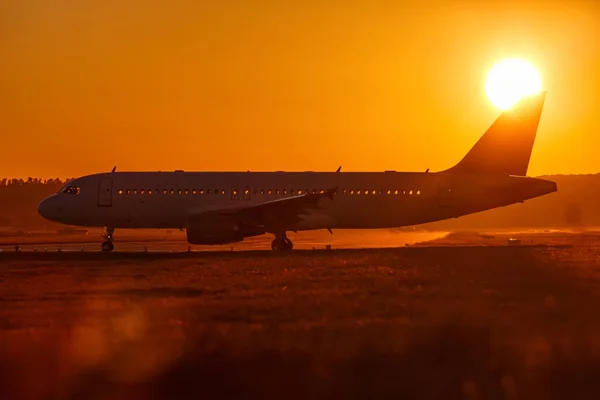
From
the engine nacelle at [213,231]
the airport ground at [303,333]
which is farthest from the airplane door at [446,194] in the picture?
the airport ground at [303,333]

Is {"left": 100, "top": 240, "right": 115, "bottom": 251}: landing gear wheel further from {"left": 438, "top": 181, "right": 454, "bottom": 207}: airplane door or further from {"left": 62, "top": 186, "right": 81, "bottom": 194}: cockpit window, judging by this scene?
{"left": 438, "top": 181, "right": 454, "bottom": 207}: airplane door

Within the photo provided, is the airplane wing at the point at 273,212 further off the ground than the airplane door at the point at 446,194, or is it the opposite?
the airplane door at the point at 446,194

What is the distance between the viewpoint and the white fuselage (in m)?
39.6

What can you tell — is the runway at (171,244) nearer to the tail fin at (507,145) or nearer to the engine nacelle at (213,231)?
the engine nacelle at (213,231)

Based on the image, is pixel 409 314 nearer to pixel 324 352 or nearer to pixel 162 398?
pixel 324 352

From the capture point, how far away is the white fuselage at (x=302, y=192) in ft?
130

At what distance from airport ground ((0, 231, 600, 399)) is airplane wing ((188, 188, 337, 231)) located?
35.8ft

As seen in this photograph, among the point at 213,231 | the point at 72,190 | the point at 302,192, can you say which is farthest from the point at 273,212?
the point at 72,190

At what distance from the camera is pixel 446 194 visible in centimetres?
3975

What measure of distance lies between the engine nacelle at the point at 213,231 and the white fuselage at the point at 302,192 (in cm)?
239

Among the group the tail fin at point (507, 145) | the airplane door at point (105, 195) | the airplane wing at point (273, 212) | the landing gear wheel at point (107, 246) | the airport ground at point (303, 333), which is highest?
the tail fin at point (507, 145)

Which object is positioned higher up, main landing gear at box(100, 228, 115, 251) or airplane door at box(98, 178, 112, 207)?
airplane door at box(98, 178, 112, 207)

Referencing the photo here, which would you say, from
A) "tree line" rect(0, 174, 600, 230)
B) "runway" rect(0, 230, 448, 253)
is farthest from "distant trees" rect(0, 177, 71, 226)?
"runway" rect(0, 230, 448, 253)

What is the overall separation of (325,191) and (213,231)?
5453mm
